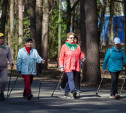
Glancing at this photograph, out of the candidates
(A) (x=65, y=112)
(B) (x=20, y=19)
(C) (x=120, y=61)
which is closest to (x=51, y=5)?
(B) (x=20, y=19)

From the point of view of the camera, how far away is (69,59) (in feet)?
39.9

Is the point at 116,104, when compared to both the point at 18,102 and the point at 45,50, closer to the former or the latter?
the point at 18,102

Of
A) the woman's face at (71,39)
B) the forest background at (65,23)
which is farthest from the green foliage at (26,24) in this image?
the woman's face at (71,39)

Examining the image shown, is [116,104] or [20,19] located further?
[20,19]

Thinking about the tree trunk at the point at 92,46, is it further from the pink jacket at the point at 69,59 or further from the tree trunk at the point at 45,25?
the tree trunk at the point at 45,25

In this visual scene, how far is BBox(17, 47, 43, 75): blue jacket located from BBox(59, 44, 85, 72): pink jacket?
0.60 m

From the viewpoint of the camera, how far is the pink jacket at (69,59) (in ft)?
40.0

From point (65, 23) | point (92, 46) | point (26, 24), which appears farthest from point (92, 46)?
point (26, 24)

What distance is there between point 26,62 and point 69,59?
114 cm

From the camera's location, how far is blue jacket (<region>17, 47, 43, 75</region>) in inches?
474

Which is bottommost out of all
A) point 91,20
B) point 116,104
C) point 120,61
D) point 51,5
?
point 116,104

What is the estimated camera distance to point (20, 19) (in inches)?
1393

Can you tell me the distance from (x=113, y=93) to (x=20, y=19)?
2359 cm

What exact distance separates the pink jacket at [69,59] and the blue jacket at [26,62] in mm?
598
